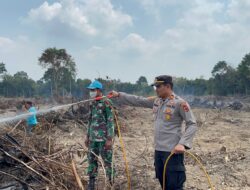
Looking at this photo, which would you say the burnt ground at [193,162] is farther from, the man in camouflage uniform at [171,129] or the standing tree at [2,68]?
the standing tree at [2,68]

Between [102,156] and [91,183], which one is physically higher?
[102,156]

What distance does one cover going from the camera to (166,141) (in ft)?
11.0

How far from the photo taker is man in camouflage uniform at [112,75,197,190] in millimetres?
3188

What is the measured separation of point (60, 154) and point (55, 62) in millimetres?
23301

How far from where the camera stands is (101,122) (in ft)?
15.1

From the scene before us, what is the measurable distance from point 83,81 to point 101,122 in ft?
138

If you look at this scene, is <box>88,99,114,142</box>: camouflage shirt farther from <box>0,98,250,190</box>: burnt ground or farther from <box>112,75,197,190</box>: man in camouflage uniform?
<box>112,75,197,190</box>: man in camouflage uniform

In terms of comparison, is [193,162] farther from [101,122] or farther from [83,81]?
[83,81]

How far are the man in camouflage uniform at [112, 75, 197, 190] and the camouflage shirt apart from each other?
48.4 inches

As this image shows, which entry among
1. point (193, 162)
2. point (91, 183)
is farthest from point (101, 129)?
point (193, 162)

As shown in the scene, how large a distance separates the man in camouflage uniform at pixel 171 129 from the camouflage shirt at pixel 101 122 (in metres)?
1.23

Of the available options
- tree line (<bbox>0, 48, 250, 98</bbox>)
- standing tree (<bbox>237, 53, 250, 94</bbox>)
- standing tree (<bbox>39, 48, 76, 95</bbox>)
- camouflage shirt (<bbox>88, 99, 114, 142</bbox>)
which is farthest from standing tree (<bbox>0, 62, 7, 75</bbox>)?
camouflage shirt (<bbox>88, 99, 114, 142</bbox>)

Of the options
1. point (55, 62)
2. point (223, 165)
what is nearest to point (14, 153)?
point (223, 165)

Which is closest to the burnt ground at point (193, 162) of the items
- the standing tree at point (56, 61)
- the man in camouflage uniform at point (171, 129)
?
the man in camouflage uniform at point (171, 129)
